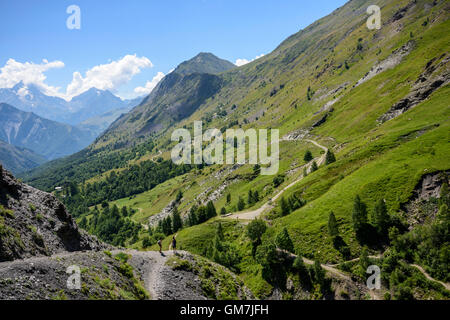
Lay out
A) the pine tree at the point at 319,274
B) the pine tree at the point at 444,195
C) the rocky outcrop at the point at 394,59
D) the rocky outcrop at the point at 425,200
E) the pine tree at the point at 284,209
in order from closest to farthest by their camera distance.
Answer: the pine tree at the point at 319,274 < the pine tree at the point at 444,195 < the rocky outcrop at the point at 425,200 < the pine tree at the point at 284,209 < the rocky outcrop at the point at 394,59

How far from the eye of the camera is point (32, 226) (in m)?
32.7

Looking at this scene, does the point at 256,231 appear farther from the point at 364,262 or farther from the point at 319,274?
the point at 364,262

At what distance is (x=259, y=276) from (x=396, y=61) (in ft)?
645

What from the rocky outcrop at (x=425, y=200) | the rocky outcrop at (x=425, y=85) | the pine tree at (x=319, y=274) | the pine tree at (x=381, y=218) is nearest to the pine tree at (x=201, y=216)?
the pine tree at (x=319, y=274)

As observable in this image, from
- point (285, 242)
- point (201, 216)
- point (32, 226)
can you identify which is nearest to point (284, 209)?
point (285, 242)

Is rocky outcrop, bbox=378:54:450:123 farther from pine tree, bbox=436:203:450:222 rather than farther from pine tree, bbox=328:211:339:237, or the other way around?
pine tree, bbox=328:211:339:237

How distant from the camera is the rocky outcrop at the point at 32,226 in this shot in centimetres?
2695

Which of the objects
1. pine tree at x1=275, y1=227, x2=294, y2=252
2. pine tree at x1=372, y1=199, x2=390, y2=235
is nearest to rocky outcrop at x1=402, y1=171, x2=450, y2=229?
pine tree at x1=372, y1=199, x2=390, y2=235

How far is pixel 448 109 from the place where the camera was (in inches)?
3607

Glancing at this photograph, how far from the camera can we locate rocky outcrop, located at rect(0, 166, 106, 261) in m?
27.0

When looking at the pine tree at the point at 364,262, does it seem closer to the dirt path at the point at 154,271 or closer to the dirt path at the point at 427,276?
the dirt path at the point at 427,276

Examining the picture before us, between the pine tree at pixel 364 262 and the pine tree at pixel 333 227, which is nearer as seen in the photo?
the pine tree at pixel 364 262
